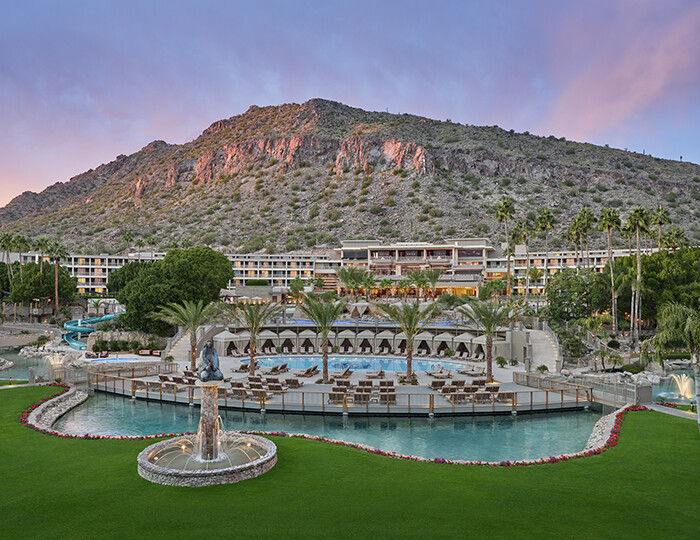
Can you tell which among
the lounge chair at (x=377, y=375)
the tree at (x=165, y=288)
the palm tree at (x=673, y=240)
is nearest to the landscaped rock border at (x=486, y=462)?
the lounge chair at (x=377, y=375)

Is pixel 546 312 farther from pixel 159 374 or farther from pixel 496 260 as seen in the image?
pixel 496 260

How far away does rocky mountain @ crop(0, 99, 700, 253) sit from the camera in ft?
440

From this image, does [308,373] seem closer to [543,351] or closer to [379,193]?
[543,351]

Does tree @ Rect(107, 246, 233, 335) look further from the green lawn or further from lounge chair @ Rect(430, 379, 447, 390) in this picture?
the green lawn

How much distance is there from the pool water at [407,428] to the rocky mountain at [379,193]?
326 ft

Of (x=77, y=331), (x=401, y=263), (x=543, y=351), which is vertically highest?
(x=401, y=263)

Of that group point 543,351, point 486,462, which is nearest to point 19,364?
point 486,462

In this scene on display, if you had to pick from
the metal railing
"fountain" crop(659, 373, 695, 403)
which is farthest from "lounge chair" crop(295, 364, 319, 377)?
"fountain" crop(659, 373, 695, 403)

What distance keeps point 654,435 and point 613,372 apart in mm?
21108

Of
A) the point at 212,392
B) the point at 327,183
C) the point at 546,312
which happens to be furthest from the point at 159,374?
the point at 327,183

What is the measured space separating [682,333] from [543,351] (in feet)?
83.2

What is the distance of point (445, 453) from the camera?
1972cm

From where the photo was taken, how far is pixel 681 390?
33125 millimetres

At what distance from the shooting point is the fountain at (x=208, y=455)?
1298 cm
